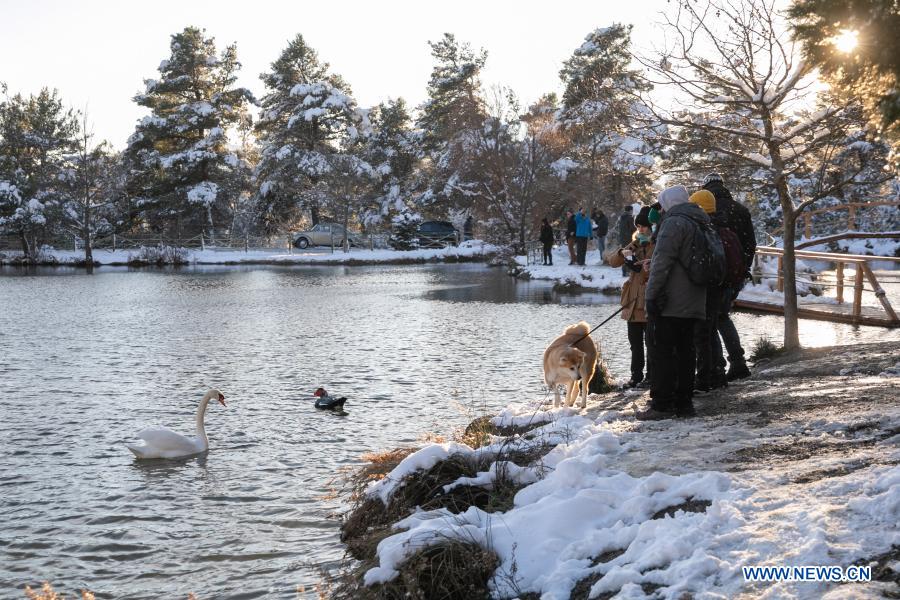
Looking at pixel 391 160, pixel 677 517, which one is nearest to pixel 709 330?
pixel 677 517

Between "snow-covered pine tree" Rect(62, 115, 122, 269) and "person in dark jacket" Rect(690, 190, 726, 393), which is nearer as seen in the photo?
"person in dark jacket" Rect(690, 190, 726, 393)

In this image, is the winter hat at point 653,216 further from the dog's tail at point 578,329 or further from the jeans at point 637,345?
the dog's tail at point 578,329

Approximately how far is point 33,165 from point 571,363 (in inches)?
2278

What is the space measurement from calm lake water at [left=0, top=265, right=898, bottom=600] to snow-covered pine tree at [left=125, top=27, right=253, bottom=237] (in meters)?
31.1

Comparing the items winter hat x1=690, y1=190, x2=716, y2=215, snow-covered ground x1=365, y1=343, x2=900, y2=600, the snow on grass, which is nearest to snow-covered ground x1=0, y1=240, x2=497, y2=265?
winter hat x1=690, y1=190, x2=716, y2=215

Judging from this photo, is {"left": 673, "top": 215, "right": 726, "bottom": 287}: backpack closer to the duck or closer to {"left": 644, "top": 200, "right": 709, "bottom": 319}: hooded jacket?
{"left": 644, "top": 200, "right": 709, "bottom": 319}: hooded jacket

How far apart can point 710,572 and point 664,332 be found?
330 centimetres

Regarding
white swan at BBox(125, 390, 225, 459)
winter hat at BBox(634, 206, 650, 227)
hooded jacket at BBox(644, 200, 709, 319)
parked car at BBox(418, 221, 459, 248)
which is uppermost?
parked car at BBox(418, 221, 459, 248)

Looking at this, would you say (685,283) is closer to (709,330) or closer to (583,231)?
(709,330)

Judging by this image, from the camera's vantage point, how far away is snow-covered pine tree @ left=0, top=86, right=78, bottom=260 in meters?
51.4

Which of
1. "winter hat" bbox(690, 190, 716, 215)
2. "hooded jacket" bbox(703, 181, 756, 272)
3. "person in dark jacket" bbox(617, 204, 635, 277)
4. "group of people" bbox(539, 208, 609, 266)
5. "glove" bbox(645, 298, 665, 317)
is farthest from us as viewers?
"group of people" bbox(539, 208, 609, 266)

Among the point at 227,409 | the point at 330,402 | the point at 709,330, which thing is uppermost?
the point at 709,330

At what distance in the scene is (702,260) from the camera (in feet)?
21.6

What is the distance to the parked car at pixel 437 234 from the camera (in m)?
52.6
